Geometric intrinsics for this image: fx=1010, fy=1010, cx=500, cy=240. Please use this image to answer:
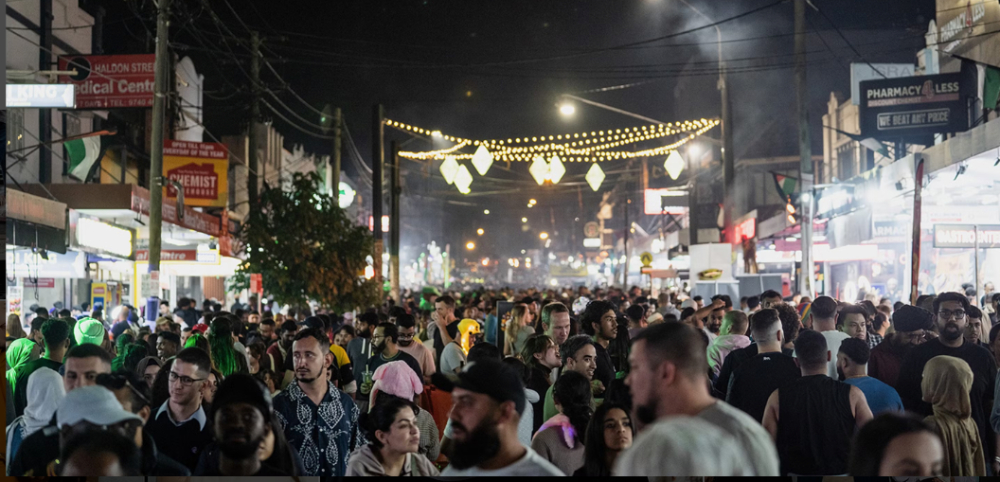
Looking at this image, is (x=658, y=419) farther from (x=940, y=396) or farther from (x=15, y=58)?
(x=15, y=58)

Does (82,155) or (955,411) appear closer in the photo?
(955,411)

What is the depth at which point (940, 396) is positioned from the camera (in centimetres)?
706

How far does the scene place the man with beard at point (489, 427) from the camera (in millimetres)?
4020

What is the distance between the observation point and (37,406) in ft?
18.5

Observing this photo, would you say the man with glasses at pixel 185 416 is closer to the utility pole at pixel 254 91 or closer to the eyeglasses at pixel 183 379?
the eyeglasses at pixel 183 379

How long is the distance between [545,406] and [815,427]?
87.9 inches

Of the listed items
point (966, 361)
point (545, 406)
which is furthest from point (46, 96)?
point (966, 361)

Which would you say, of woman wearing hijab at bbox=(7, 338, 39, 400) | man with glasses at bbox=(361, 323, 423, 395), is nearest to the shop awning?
man with glasses at bbox=(361, 323, 423, 395)

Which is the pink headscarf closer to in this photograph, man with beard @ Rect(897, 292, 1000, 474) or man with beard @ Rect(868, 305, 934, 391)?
man with beard @ Rect(897, 292, 1000, 474)

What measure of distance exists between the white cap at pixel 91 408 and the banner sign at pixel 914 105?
67.2ft

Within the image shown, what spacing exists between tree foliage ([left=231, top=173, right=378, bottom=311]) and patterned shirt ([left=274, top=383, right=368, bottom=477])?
17.6 metres

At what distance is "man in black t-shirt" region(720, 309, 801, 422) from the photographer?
24.4 feet

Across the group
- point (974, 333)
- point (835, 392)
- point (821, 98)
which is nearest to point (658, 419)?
point (835, 392)

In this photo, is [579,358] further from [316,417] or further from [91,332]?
[91,332]
